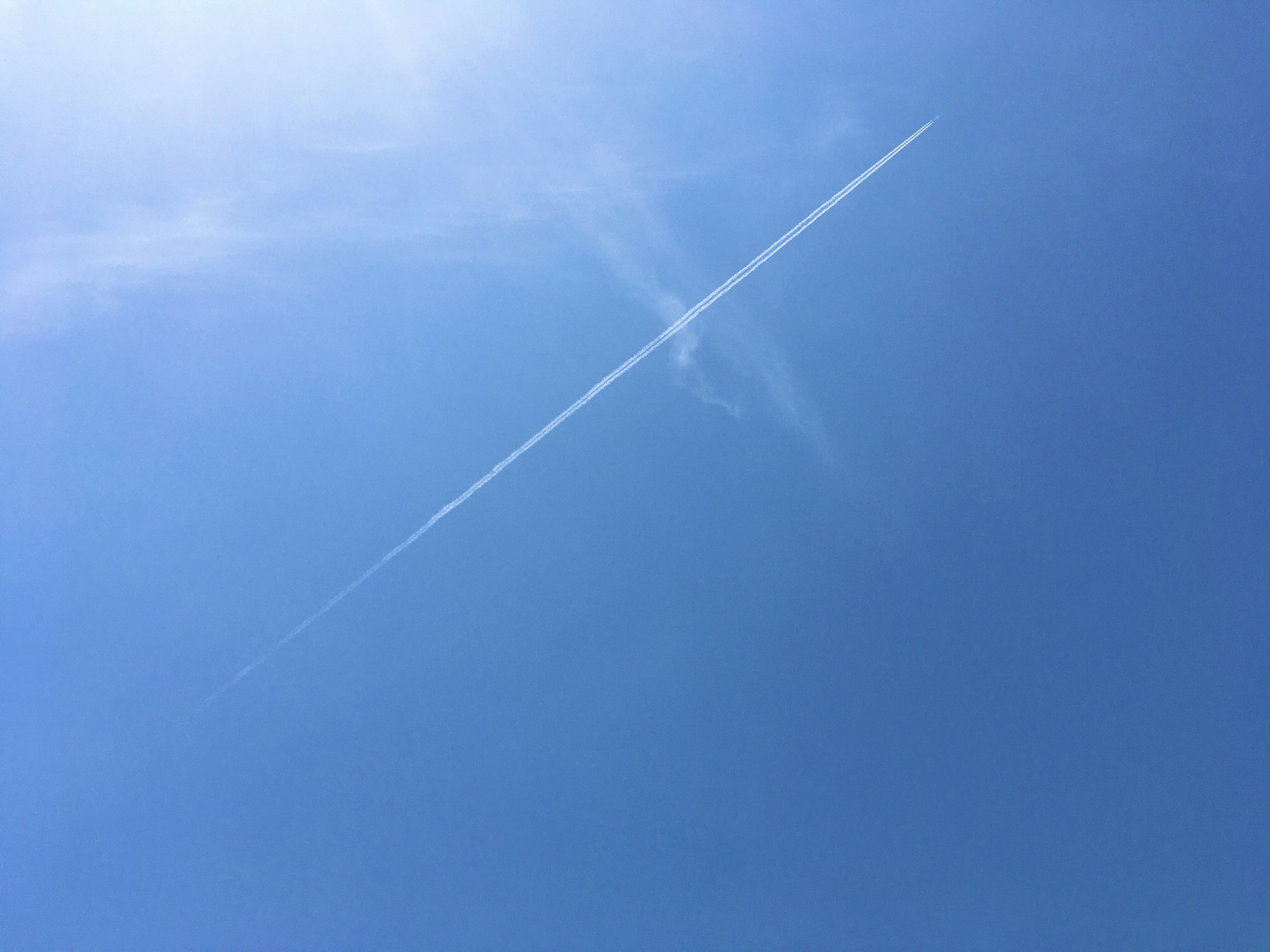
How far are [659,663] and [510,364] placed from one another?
1.04 meters

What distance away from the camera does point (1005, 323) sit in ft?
9.78

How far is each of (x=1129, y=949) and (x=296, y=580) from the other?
9.02 ft

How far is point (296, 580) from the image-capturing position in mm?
2908

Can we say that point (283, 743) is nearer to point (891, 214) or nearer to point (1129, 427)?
point (891, 214)

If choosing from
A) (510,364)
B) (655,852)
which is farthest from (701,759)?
(510,364)

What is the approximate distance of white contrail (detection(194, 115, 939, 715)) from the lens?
2.89 meters

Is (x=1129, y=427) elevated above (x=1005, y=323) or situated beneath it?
situated beneath

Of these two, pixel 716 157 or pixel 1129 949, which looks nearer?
pixel 1129 949

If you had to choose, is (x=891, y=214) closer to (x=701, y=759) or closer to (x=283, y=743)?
(x=701, y=759)

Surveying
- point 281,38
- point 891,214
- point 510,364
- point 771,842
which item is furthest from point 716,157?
point 771,842

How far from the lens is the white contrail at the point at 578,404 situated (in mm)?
2887

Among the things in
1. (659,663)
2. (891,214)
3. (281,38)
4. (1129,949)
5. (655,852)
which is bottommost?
(1129,949)

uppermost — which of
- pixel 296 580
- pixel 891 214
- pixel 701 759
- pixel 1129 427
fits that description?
pixel 891 214

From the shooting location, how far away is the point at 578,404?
9.66 ft
